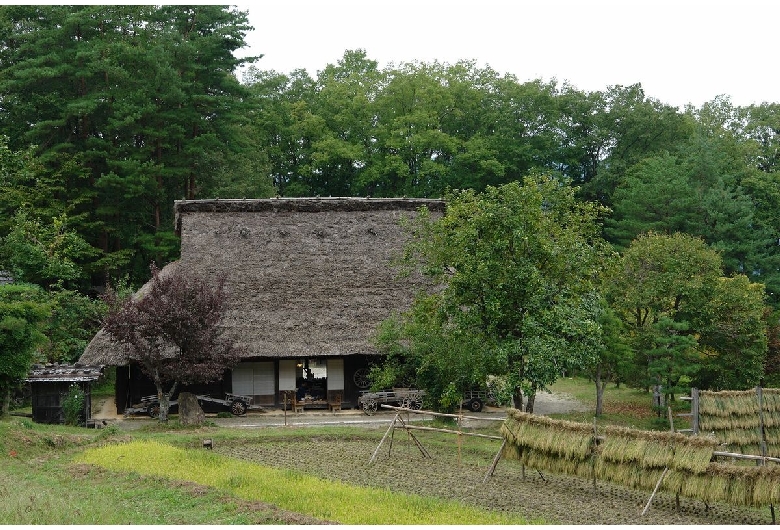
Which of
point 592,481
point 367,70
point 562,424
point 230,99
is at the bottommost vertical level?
point 592,481

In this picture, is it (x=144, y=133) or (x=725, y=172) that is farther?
(x=725, y=172)

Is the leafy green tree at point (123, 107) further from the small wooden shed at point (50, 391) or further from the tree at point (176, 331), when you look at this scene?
the tree at point (176, 331)

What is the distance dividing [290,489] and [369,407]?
13781 mm

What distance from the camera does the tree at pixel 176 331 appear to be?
25.9 meters

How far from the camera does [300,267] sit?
3231cm

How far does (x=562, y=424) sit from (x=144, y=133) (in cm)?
3180

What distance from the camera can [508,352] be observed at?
23328 millimetres

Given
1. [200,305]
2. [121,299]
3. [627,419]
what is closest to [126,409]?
[200,305]

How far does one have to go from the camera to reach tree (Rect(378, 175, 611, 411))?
76.4 feet

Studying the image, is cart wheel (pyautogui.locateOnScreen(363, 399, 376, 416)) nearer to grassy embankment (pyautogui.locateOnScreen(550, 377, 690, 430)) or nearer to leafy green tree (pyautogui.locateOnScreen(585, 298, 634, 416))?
grassy embankment (pyautogui.locateOnScreen(550, 377, 690, 430))

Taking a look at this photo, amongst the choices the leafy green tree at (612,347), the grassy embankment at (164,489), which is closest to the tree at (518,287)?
the grassy embankment at (164,489)

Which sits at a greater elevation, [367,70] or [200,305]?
[367,70]

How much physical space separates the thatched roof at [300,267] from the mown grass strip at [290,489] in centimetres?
906

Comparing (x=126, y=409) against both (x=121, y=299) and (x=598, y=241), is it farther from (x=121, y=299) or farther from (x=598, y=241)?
(x=598, y=241)
